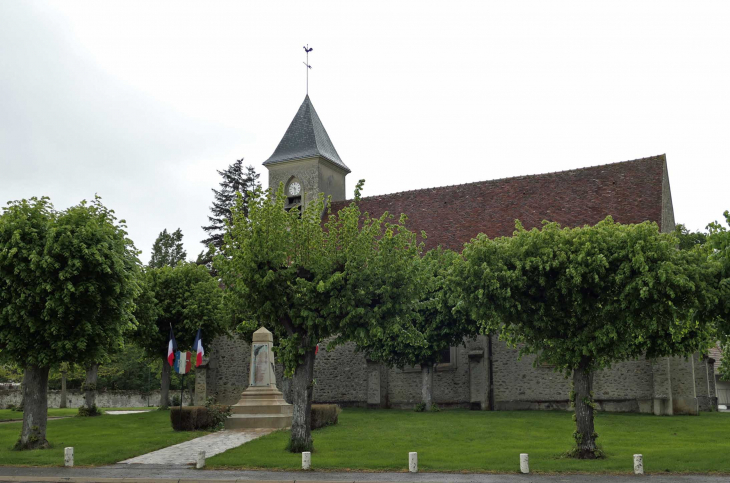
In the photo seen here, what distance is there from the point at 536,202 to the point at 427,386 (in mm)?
10689

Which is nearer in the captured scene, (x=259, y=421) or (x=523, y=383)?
(x=259, y=421)

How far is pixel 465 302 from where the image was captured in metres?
17.3

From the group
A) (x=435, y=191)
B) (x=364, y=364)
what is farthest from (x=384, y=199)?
(x=364, y=364)

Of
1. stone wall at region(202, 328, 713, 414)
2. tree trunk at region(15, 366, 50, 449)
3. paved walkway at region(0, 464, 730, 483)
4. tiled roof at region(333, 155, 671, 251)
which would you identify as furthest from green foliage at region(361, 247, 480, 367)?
paved walkway at region(0, 464, 730, 483)

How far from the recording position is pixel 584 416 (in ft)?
52.6

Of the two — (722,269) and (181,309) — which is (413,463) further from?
(181,309)

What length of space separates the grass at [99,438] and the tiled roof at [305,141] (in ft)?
57.2

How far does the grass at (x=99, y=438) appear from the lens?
17.1 metres

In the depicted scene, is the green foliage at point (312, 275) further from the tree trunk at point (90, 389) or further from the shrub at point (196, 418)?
the tree trunk at point (90, 389)

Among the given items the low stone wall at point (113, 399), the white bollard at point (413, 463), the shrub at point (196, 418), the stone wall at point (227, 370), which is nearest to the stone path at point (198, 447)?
the shrub at point (196, 418)

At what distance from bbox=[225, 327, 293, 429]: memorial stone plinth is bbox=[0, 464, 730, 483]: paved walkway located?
331 inches

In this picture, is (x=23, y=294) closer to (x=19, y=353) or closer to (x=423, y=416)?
(x=19, y=353)

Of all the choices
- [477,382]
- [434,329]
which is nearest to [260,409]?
[434,329]

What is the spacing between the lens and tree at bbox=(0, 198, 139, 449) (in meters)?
18.6
